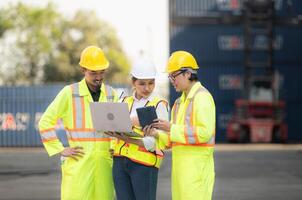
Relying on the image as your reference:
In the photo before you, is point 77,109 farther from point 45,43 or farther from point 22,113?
point 45,43

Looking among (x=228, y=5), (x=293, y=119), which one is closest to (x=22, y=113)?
(x=228, y=5)

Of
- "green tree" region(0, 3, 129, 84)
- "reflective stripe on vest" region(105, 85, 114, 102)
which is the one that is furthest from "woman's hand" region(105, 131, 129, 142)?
"green tree" region(0, 3, 129, 84)

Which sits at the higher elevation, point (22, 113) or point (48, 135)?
point (48, 135)

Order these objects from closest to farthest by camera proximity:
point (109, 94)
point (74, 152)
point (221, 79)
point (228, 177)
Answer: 1. point (74, 152)
2. point (109, 94)
3. point (228, 177)
4. point (221, 79)

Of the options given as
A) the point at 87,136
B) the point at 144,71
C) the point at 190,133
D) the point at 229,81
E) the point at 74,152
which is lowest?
the point at 229,81

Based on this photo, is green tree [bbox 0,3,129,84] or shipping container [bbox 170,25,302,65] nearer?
shipping container [bbox 170,25,302,65]

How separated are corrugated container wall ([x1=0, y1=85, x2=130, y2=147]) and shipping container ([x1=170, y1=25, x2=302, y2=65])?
6.33 metres

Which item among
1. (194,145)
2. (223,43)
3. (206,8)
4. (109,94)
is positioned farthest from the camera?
(223,43)

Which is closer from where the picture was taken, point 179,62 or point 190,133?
point 190,133

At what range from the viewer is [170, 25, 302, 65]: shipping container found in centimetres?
3067

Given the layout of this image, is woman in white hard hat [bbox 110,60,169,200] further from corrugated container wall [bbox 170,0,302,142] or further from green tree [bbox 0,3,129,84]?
green tree [bbox 0,3,129,84]

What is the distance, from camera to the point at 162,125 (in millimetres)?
4723

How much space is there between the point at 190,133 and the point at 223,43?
26597 millimetres

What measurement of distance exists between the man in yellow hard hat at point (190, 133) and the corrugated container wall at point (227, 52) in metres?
25.8
